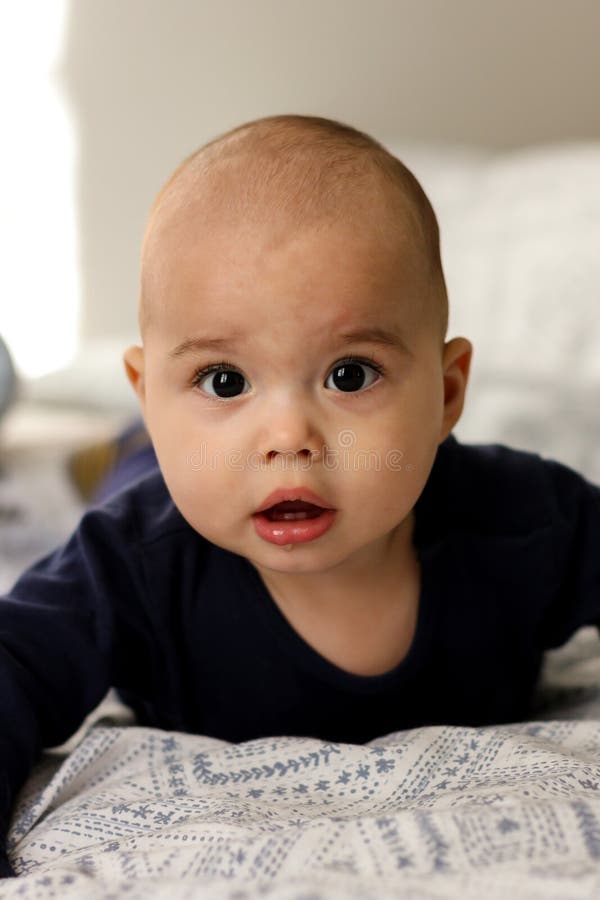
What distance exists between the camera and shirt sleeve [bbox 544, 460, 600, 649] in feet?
3.37

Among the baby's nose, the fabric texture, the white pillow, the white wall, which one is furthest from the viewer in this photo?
the white wall

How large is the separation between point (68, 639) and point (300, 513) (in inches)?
9.0

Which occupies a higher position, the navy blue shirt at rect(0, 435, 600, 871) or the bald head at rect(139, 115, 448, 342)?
the bald head at rect(139, 115, 448, 342)

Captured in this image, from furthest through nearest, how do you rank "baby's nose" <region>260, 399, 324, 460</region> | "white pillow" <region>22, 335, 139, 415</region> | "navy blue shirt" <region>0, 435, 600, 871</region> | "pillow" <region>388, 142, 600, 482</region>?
"white pillow" <region>22, 335, 139, 415</region>
"pillow" <region>388, 142, 600, 482</region>
"navy blue shirt" <region>0, 435, 600, 871</region>
"baby's nose" <region>260, 399, 324, 460</region>

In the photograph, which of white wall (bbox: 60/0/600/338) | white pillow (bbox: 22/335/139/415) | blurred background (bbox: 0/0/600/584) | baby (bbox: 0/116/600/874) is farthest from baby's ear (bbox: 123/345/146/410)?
white wall (bbox: 60/0/600/338)

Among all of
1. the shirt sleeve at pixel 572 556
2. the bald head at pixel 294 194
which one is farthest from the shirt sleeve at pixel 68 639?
the shirt sleeve at pixel 572 556

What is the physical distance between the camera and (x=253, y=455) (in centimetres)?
76

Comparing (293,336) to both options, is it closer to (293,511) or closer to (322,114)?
(293,511)

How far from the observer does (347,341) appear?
76cm

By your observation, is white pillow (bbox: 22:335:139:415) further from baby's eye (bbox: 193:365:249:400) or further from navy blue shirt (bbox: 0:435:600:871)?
baby's eye (bbox: 193:365:249:400)

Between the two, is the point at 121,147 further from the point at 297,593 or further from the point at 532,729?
the point at 532,729

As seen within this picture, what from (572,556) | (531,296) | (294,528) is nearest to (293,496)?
(294,528)

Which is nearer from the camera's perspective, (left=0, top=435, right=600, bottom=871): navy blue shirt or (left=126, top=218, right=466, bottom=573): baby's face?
(left=126, top=218, right=466, bottom=573): baby's face

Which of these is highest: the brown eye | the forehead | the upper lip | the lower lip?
the forehead
